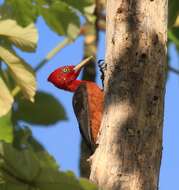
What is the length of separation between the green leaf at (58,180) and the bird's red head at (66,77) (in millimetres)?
3007

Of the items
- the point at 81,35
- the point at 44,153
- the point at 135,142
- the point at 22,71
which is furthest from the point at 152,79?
the point at 81,35

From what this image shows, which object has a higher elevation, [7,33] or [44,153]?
[7,33]

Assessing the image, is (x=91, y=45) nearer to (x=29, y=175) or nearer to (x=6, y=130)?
(x=6, y=130)

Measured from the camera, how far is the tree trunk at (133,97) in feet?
9.28

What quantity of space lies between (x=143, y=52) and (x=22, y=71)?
0.74 meters

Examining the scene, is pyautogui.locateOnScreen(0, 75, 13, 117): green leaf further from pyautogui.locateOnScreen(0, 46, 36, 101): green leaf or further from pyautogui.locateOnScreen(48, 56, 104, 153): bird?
pyautogui.locateOnScreen(48, 56, 104, 153): bird

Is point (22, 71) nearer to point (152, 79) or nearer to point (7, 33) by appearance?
point (7, 33)

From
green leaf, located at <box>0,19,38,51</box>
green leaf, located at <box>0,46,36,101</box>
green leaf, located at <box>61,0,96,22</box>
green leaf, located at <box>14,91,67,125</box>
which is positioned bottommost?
green leaf, located at <box>14,91,67,125</box>

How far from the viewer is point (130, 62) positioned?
302cm

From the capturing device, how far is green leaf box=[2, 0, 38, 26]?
3.84m

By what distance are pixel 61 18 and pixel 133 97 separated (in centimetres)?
135

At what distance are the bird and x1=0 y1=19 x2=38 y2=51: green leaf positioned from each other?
1093 mm

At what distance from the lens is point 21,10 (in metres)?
3.90

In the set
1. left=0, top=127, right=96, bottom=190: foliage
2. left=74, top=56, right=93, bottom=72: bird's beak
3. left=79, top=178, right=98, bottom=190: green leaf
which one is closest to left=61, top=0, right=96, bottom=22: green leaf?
left=74, top=56, right=93, bottom=72: bird's beak
